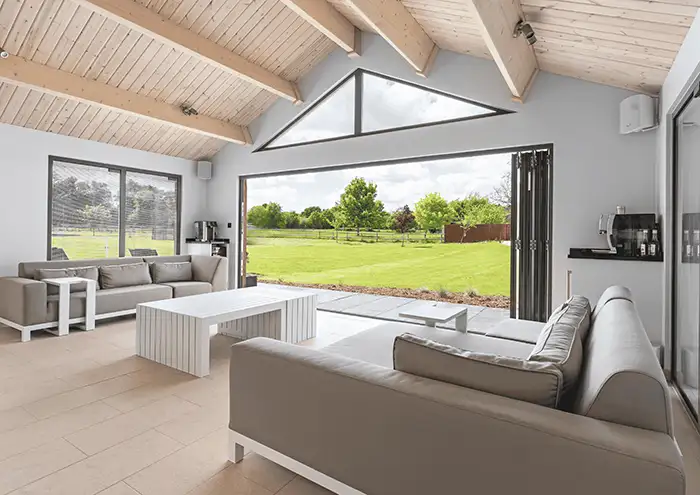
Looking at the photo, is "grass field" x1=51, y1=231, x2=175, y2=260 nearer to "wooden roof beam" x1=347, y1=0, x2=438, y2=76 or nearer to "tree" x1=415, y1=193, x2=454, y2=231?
"tree" x1=415, y1=193, x2=454, y2=231

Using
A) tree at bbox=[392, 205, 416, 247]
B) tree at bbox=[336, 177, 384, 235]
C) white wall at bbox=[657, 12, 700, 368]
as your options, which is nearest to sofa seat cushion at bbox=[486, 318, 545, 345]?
white wall at bbox=[657, 12, 700, 368]

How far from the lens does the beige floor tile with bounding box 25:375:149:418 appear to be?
8.52 ft

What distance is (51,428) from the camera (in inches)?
92.7

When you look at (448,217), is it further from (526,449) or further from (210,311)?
(526,449)

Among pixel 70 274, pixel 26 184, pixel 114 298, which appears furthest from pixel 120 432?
pixel 26 184

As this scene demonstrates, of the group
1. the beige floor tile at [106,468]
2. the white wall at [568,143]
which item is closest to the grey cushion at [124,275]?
the white wall at [568,143]

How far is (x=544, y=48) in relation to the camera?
3.68 meters

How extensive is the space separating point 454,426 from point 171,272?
5513 mm

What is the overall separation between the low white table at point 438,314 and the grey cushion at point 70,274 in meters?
3.69

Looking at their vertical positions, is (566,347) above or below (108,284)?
above

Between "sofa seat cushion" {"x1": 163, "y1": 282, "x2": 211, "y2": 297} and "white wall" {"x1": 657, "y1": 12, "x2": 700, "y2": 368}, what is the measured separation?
5.26m

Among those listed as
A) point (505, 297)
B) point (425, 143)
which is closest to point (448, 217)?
point (505, 297)

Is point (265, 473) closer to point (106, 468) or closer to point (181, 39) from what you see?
point (106, 468)

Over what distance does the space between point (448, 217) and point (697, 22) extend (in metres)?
5.03
